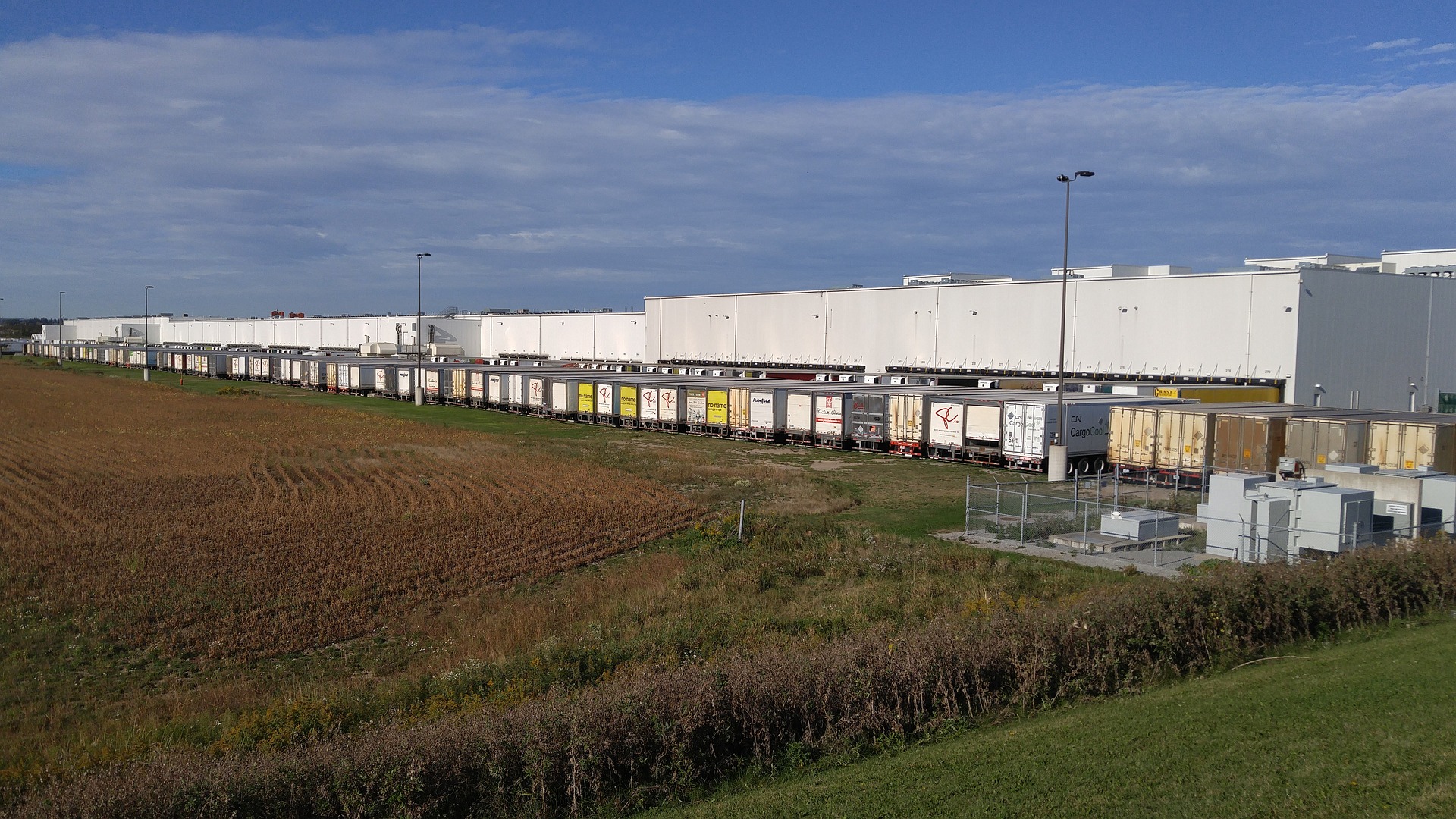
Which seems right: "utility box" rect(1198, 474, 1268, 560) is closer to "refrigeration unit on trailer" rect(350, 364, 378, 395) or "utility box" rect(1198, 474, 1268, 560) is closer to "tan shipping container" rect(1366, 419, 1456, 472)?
"tan shipping container" rect(1366, 419, 1456, 472)

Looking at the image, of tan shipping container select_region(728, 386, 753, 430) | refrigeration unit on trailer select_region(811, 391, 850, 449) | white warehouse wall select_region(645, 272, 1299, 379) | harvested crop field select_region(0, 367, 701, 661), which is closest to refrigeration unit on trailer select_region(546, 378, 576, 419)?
tan shipping container select_region(728, 386, 753, 430)

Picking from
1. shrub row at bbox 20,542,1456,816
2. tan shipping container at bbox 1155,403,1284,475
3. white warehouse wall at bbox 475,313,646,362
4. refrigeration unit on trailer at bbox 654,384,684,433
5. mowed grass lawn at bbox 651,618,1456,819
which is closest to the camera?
mowed grass lawn at bbox 651,618,1456,819

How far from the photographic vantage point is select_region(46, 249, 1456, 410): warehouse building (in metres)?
54.4

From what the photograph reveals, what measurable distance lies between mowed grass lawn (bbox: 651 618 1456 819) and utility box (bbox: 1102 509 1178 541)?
1143 centimetres

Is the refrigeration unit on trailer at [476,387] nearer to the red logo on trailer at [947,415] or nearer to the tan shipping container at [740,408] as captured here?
the tan shipping container at [740,408]

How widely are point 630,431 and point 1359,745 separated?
4942cm

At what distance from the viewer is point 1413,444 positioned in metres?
31.9

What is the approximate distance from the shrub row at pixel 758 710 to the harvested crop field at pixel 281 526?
759cm

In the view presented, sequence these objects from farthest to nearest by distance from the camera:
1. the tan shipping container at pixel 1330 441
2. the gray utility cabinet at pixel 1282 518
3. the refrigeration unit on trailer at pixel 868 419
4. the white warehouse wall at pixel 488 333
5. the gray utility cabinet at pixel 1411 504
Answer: the white warehouse wall at pixel 488 333 < the refrigeration unit on trailer at pixel 868 419 < the tan shipping container at pixel 1330 441 < the gray utility cabinet at pixel 1411 504 < the gray utility cabinet at pixel 1282 518

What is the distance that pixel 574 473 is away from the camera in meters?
37.6

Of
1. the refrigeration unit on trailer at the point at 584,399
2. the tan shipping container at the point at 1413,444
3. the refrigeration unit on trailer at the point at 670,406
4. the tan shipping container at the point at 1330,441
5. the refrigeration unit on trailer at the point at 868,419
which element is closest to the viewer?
the tan shipping container at the point at 1413,444

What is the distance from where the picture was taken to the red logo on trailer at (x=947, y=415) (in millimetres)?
42625

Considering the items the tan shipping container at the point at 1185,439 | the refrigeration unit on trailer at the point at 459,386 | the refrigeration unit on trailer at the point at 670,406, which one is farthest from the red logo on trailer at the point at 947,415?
the refrigeration unit on trailer at the point at 459,386

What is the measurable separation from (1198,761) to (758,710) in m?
4.59
